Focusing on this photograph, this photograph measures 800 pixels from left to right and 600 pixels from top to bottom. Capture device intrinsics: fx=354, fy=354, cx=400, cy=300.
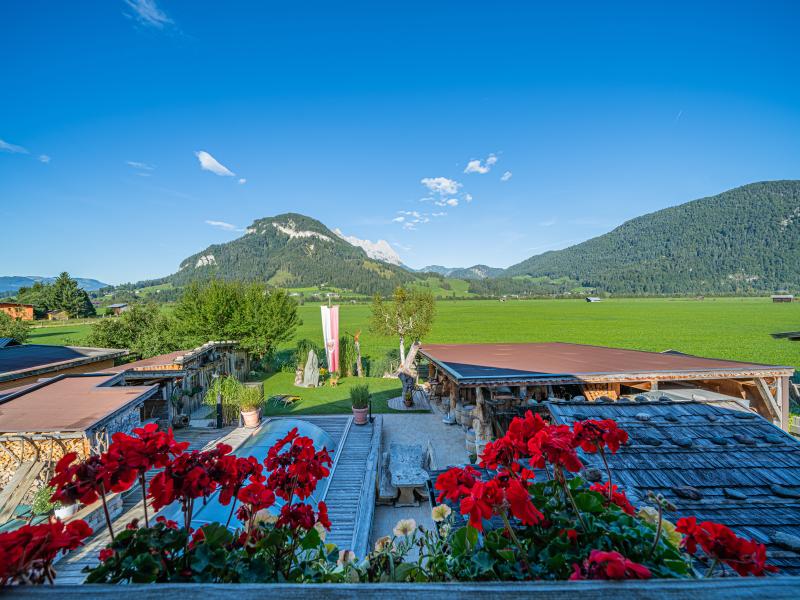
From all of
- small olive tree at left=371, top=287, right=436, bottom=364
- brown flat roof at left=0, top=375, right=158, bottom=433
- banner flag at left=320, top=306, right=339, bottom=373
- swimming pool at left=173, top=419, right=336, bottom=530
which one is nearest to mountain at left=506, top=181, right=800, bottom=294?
small olive tree at left=371, top=287, right=436, bottom=364

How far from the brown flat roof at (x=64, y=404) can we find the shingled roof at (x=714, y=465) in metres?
7.16

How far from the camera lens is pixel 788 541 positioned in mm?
2123

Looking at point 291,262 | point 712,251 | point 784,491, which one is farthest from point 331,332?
point 712,251

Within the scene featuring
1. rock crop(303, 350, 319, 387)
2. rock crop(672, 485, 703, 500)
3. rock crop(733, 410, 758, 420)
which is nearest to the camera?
rock crop(672, 485, 703, 500)

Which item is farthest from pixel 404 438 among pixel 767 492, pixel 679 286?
pixel 679 286

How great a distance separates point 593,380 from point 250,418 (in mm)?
9005

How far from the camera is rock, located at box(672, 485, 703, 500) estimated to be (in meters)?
2.61

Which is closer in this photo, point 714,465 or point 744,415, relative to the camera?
point 714,465

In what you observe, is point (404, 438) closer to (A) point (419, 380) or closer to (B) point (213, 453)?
(A) point (419, 380)

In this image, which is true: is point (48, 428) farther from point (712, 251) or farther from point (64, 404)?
point (712, 251)

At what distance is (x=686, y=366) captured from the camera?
8.37 metres

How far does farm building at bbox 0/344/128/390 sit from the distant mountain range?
9221cm

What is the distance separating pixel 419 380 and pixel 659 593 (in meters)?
16.5

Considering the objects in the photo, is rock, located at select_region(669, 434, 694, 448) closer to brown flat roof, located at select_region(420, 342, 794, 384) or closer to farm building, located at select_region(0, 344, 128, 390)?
brown flat roof, located at select_region(420, 342, 794, 384)
